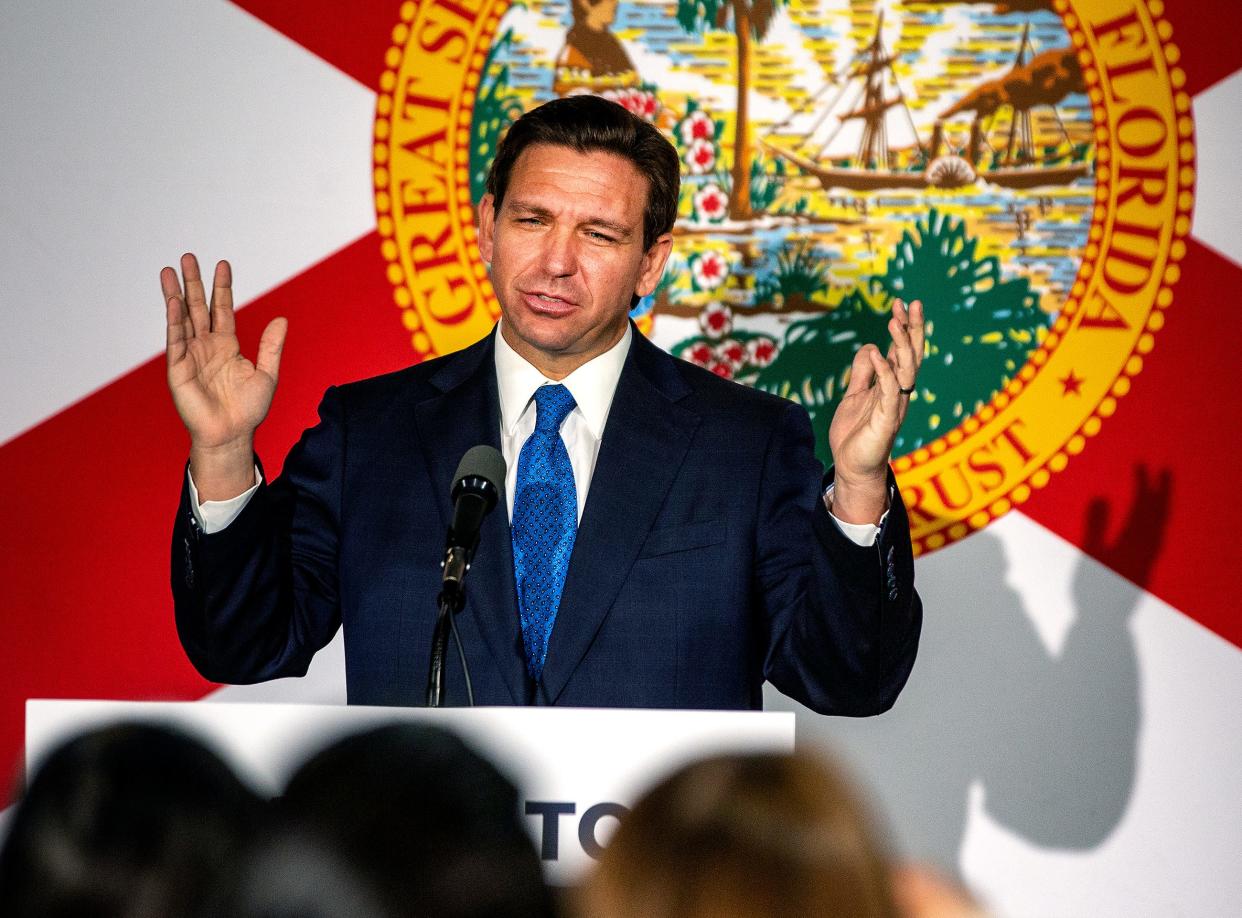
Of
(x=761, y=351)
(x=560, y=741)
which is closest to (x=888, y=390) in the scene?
(x=560, y=741)

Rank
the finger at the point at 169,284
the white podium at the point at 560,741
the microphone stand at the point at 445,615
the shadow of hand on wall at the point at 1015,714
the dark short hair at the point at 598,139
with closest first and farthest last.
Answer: the white podium at the point at 560,741 → the microphone stand at the point at 445,615 → the finger at the point at 169,284 → the dark short hair at the point at 598,139 → the shadow of hand on wall at the point at 1015,714

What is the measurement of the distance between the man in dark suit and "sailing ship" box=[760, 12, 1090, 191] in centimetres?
80

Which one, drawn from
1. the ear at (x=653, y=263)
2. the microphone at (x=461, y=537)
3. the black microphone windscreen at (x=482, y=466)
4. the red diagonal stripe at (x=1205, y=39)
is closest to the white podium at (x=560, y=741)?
the microphone at (x=461, y=537)

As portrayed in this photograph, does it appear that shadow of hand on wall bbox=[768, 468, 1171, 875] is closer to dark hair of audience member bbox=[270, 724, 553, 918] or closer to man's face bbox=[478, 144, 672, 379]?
man's face bbox=[478, 144, 672, 379]

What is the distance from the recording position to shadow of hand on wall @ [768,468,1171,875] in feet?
10.1

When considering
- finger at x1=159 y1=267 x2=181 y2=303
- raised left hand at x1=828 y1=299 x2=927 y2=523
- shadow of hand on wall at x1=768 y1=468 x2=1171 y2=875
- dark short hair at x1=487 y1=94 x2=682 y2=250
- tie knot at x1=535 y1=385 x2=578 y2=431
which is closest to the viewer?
raised left hand at x1=828 y1=299 x2=927 y2=523

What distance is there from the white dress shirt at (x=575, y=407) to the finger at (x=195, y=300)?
0.49 meters

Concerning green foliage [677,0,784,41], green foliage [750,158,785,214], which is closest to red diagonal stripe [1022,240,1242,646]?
green foliage [750,158,785,214]

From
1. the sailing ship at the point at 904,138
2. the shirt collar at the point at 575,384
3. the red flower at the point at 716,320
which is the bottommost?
the shirt collar at the point at 575,384

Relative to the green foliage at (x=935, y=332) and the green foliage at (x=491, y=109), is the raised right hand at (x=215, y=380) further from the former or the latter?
the green foliage at (x=935, y=332)

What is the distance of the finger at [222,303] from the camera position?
6.70 feet

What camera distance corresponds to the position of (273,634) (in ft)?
6.94

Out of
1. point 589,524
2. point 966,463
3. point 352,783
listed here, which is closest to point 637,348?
point 589,524

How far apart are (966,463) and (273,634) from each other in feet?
5.31
